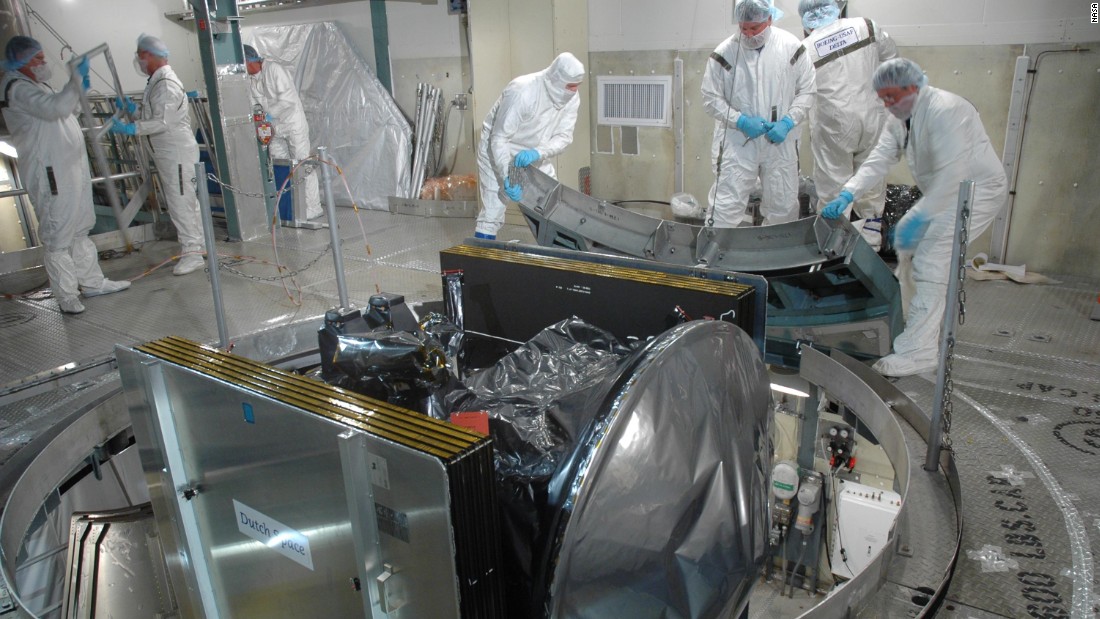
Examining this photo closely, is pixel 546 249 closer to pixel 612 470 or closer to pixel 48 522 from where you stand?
pixel 612 470

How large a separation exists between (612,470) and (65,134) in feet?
16.1

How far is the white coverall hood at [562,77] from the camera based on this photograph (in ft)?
15.9

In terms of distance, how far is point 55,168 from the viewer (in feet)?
15.6

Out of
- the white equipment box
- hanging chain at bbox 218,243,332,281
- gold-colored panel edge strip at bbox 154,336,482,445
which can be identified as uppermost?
gold-colored panel edge strip at bbox 154,336,482,445

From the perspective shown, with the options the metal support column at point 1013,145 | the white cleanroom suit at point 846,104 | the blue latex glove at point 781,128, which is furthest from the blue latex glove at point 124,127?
the metal support column at point 1013,145

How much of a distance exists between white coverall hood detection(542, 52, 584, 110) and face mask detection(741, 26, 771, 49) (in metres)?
1.05

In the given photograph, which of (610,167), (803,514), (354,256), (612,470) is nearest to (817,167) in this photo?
(610,167)

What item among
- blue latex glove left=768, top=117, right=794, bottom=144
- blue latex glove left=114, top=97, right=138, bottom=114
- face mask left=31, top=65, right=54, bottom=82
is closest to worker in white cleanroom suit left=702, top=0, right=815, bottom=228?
blue latex glove left=768, top=117, right=794, bottom=144

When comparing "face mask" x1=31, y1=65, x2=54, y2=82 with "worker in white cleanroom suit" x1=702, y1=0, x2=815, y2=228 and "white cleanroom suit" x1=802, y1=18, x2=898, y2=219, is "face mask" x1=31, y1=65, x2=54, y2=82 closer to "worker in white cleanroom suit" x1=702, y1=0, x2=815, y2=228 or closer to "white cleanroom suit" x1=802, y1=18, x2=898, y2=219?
"worker in white cleanroom suit" x1=702, y1=0, x2=815, y2=228

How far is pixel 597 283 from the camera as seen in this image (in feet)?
8.18

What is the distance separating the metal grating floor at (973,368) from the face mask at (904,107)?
3.95 feet

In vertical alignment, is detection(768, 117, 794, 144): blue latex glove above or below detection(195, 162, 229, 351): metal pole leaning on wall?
above

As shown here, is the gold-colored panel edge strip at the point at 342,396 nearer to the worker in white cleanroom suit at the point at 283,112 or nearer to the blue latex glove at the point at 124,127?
the blue latex glove at the point at 124,127

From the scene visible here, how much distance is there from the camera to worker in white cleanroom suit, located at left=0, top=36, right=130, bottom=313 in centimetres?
456
